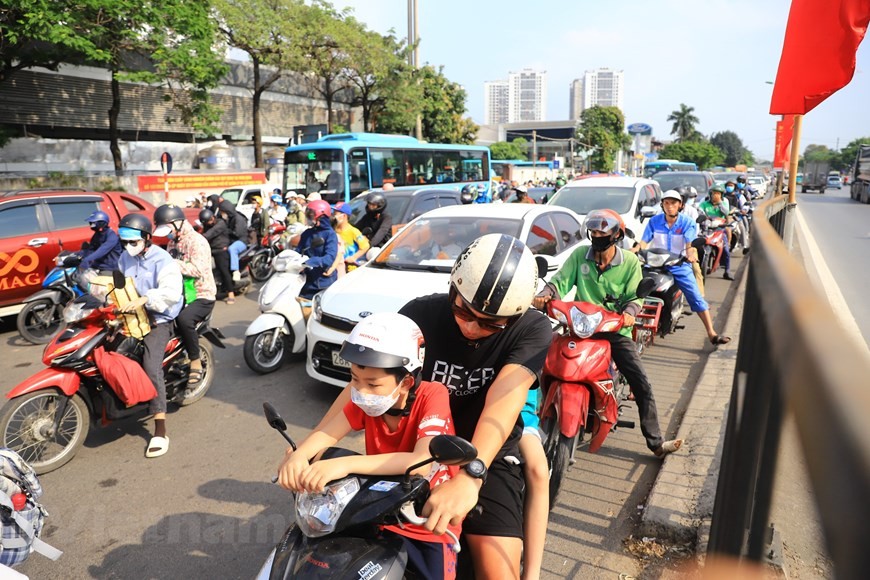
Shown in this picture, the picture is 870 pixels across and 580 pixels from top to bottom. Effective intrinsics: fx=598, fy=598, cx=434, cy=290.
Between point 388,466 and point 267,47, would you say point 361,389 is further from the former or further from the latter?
point 267,47

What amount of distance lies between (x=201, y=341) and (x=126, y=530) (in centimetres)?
219

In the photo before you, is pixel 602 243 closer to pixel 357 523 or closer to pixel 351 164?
pixel 357 523

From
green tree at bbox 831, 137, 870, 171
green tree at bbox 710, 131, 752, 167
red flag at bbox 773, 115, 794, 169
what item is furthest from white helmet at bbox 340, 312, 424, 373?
green tree at bbox 710, 131, 752, 167

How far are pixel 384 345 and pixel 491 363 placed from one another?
63 centimetres

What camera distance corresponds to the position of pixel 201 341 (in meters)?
5.45

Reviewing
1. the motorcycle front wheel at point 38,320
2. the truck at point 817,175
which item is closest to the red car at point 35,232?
the motorcycle front wheel at point 38,320

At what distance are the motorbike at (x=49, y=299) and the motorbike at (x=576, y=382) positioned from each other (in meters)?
6.23

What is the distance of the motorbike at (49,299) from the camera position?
24.1 ft

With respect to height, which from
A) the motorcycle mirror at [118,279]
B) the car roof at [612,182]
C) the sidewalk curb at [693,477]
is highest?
the car roof at [612,182]

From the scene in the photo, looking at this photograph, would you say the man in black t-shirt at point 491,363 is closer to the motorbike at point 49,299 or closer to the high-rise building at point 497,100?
the motorbike at point 49,299

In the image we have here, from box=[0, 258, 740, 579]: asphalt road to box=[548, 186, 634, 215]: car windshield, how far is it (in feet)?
Answer: 14.9

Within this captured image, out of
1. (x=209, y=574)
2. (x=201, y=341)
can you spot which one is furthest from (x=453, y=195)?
(x=209, y=574)

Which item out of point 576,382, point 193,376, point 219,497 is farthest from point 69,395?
point 576,382

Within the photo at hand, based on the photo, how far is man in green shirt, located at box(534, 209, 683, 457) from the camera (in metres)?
4.04
